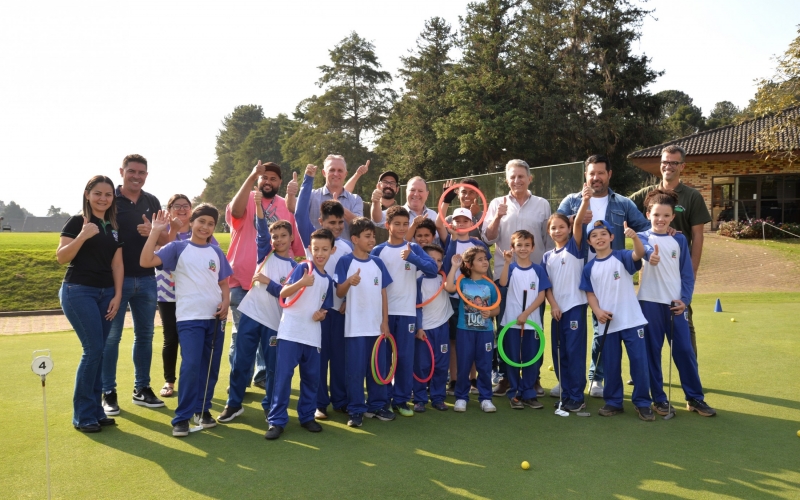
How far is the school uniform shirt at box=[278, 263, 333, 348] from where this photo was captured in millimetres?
4801

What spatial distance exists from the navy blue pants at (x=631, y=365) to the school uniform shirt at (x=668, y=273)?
38 cm

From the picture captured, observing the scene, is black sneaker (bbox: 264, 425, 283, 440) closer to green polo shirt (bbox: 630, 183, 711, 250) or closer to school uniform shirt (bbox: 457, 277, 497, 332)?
school uniform shirt (bbox: 457, 277, 497, 332)

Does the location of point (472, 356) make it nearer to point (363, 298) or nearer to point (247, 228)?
point (363, 298)

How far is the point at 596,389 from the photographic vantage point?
5.79m

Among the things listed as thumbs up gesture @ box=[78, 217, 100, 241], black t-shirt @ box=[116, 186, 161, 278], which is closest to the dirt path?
black t-shirt @ box=[116, 186, 161, 278]

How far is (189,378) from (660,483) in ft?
11.1

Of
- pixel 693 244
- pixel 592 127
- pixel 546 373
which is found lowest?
pixel 546 373

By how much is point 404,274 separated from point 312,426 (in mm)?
1487

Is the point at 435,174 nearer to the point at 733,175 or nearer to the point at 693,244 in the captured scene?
the point at 733,175

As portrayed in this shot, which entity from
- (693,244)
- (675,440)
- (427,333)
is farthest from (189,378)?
(693,244)

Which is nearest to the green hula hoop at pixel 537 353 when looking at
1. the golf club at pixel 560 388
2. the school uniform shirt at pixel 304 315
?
the golf club at pixel 560 388

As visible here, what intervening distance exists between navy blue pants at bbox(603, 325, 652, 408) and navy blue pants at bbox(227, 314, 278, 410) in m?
2.84

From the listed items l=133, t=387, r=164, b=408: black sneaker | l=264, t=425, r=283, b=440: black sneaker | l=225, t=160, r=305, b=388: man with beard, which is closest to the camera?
l=264, t=425, r=283, b=440: black sneaker

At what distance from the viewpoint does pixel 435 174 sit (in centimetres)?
3972
